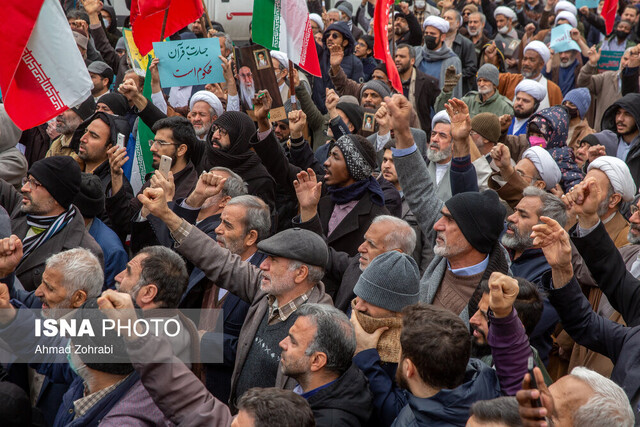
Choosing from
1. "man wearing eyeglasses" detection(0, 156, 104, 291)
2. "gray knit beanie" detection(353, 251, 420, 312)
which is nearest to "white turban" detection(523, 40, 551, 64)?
"man wearing eyeglasses" detection(0, 156, 104, 291)

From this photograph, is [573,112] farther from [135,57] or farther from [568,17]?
[135,57]

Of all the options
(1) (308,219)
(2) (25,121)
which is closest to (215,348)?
(1) (308,219)

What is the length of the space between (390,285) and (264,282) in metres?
0.66

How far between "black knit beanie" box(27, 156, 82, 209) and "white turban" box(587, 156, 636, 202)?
11.6 ft

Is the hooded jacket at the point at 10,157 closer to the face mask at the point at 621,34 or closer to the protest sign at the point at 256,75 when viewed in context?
the protest sign at the point at 256,75

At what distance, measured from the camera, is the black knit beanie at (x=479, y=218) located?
12.7 feet

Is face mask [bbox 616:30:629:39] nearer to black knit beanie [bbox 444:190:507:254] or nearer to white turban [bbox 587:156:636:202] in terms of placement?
white turban [bbox 587:156:636:202]

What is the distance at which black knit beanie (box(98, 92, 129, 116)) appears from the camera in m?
7.17

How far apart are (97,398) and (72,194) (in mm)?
2168

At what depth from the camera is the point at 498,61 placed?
424 inches

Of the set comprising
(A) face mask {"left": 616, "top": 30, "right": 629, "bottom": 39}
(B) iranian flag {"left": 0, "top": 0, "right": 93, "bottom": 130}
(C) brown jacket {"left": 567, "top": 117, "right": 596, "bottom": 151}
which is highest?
(B) iranian flag {"left": 0, "top": 0, "right": 93, "bottom": 130}

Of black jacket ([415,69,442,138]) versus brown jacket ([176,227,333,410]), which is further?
black jacket ([415,69,442,138])

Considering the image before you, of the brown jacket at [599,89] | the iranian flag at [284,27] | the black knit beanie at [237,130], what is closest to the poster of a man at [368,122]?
the iranian flag at [284,27]

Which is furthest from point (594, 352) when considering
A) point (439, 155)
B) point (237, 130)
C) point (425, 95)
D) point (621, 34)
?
point (621, 34)
